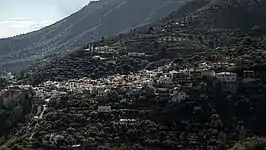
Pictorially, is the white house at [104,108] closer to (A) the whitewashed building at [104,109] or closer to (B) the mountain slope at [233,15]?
(A) the whitewashed building at [104,109]

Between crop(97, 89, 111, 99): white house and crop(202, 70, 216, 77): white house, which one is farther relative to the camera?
crop(202, 70, 216, 77): white house

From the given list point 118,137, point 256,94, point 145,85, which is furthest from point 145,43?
point 118,137

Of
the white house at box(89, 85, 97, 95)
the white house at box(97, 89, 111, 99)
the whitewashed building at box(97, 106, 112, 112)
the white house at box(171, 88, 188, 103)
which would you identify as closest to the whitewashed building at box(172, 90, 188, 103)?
the white house at box(171, 88, 188, 103)

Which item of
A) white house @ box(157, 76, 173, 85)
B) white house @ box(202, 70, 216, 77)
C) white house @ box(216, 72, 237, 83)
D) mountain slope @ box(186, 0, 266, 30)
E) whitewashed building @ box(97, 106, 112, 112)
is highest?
mountain slope @ box(186, 0, 266, 30)

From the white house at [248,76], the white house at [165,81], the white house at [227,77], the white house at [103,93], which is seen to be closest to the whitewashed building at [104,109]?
the white house at [103,93]

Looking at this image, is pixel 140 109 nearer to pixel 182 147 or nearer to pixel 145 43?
pixel 182 147

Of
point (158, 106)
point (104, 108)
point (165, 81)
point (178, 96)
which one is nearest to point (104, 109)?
point (104, 108)

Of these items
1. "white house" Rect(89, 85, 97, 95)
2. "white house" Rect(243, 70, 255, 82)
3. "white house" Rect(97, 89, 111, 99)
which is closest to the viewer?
"white house" Rect(243, 70, 255, 82)

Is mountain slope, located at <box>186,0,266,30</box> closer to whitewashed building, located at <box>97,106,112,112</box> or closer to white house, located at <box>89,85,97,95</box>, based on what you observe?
white house, located at <box>89,85,97,95</box>
